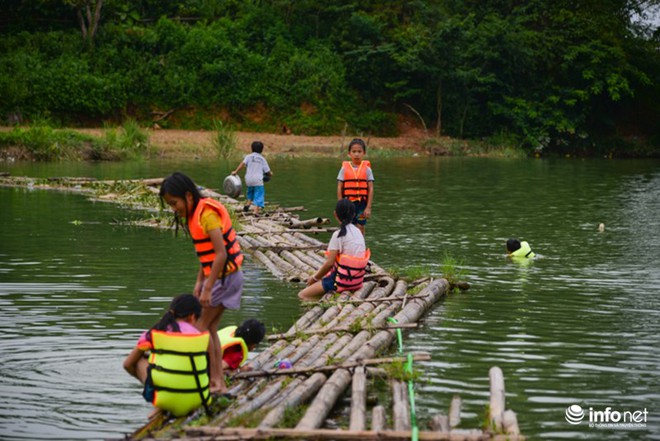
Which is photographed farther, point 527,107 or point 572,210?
point 527,107

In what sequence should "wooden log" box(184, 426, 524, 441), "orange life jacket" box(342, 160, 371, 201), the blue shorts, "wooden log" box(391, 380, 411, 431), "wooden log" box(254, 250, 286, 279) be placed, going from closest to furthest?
"wooden log" box(184, 426, 524, 441)
"wooden log" box(391, 380, 411, 431)
"wooden log" box(254, 250, 286, 279)
"orange life jacket" box(342, 160, 371, 201)
the blue shorts

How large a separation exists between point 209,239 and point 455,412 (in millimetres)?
2088

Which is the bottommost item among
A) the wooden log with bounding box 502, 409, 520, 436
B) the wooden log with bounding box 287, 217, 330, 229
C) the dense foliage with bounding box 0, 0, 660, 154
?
the wooden log with bounding box 502, 409, 520, 436

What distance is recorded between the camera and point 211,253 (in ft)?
23.7

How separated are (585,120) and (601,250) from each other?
103 ft

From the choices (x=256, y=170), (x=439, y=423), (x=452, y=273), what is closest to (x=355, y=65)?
(x=256, y=170)

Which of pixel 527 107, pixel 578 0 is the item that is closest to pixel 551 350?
pixel 527 107

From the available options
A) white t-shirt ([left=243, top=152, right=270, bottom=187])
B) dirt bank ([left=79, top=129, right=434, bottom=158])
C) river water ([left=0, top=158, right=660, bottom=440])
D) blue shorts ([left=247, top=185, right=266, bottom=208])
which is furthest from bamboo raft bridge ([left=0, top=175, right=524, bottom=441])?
dirt bank ([left=79, top=129, right=434, bottom=158])

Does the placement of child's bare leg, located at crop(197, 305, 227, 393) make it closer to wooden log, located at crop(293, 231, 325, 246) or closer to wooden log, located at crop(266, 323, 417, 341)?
wooden log, located at crop(266, 323, 417, 341)

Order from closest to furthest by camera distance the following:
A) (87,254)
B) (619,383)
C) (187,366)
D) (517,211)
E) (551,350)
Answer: (187,366) < (619,383) < (551,350) < (87,254) < (517,211)

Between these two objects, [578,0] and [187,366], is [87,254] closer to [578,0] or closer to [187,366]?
[187,366]

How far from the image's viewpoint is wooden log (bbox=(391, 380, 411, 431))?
634cm

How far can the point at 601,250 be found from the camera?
15562mm

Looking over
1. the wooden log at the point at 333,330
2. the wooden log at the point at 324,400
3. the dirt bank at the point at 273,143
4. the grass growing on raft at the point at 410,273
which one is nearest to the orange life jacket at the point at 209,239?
the wooden log at the point at 324,400
